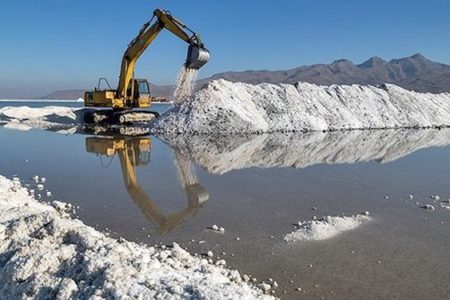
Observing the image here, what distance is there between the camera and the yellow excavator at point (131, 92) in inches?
803

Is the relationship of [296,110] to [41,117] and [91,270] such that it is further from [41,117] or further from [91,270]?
[91,270]

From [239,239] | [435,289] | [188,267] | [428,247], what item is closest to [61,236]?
[188,267]

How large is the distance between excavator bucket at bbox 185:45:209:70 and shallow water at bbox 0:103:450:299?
3755mm

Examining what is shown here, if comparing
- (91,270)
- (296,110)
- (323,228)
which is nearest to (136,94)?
(296,110)

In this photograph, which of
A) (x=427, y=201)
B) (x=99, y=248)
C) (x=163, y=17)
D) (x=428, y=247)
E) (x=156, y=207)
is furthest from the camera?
(x=163, y=17)

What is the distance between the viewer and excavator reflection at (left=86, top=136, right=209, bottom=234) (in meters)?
7.51

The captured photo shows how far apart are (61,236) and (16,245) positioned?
0.45 metres

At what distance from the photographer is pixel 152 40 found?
21.5 m

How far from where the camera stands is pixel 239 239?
632 centimetres

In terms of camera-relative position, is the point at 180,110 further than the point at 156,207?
Yes

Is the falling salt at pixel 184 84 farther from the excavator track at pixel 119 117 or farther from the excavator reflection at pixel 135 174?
the excavator reflection at pixel 135 174

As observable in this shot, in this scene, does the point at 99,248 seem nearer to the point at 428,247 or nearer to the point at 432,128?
the point at 428,247

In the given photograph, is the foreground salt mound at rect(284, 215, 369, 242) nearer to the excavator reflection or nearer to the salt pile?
the excavator reflection

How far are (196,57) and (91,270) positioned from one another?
49.9 feet
